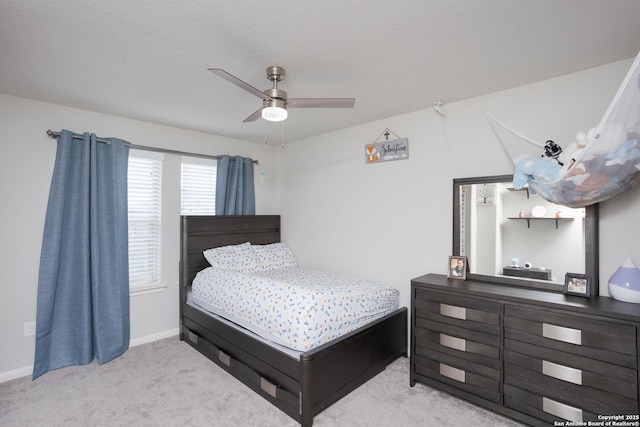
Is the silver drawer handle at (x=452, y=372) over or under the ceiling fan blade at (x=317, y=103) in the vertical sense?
under

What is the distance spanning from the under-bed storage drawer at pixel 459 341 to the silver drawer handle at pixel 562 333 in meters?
0.26

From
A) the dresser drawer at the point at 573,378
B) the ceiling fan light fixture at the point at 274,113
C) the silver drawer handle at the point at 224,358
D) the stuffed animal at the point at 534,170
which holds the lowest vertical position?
the silver drawer handle at the point at 224,358

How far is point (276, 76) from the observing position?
6.81 feet

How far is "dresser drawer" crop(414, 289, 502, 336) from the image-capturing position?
6.81ft

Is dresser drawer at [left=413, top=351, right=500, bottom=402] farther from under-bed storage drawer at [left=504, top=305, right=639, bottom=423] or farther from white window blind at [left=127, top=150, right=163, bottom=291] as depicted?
white window blind at [left=127, top=150, right=163, bottom=291]

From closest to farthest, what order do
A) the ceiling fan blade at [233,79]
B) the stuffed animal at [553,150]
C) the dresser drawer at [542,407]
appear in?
the ceiling fan blade at [233,79] < the dresser drawer at [542,407] < the stuffed animal at [553,150]

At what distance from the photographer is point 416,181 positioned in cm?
294

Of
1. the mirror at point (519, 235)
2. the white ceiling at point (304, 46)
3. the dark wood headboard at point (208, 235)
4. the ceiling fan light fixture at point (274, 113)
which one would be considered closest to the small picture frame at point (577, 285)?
the mirror at point (519, 235)

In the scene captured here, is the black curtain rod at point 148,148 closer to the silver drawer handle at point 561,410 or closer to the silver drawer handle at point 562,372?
the silver drawer handle at point 562,372

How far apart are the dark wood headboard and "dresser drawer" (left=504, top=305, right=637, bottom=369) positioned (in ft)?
9.37

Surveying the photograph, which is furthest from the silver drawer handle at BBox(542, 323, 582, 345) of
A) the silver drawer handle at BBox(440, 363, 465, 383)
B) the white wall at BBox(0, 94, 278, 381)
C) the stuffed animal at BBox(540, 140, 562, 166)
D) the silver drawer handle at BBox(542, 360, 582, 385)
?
the white wall at BBox(0, 94, 278, 381)

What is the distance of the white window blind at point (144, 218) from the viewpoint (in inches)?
127

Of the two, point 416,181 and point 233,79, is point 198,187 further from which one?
point 416,181

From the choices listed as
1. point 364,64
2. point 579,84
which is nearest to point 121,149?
point 364,64
